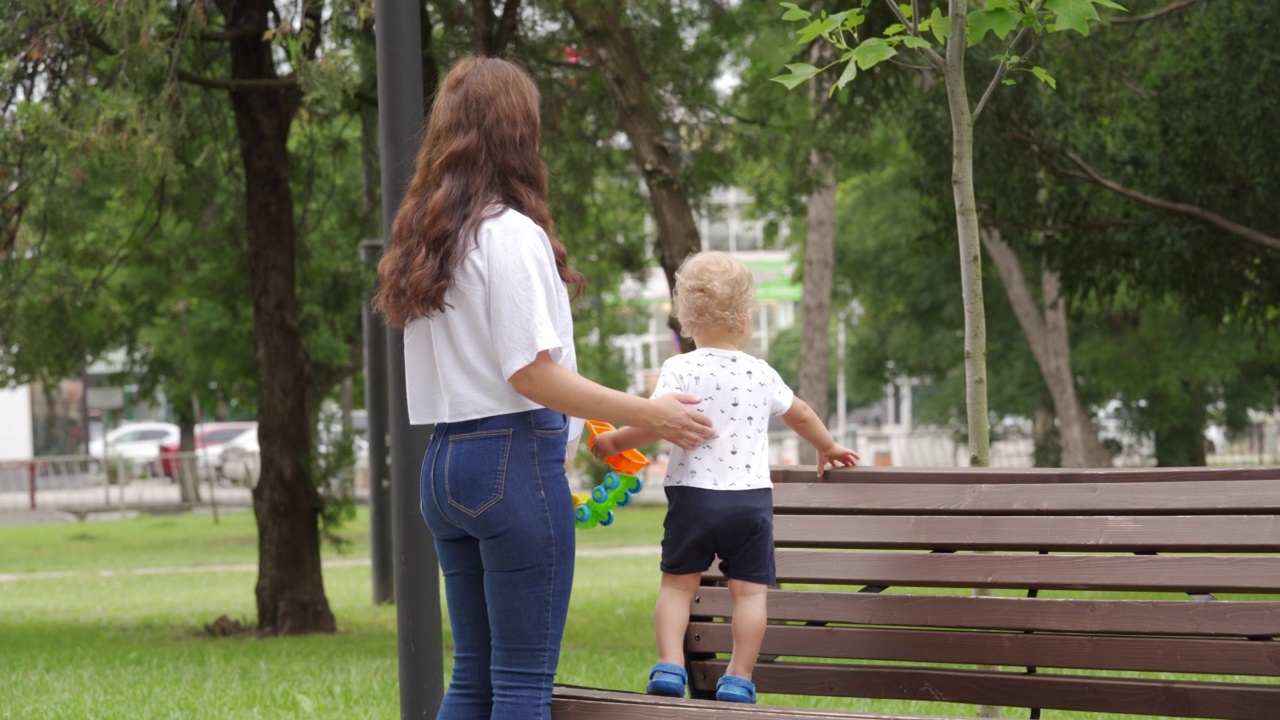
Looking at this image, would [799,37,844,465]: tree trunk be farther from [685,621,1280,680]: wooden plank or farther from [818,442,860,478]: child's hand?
[685,621,1280,680]: wooden plank

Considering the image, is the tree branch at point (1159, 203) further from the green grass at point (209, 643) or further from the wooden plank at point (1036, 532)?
the wooden plank at point (1036, 532)

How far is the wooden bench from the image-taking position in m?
3.70

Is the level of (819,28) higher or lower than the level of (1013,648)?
higher

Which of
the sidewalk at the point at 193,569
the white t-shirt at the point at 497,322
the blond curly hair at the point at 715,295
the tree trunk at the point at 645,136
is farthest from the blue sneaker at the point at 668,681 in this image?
the sidewalk at the point at 193,569

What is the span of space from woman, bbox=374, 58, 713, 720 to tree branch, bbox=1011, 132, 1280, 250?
27.2 feet

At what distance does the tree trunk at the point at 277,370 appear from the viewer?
1077cm

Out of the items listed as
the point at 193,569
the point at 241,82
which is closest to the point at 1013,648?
the point at 241,82

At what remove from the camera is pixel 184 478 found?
1259 inches

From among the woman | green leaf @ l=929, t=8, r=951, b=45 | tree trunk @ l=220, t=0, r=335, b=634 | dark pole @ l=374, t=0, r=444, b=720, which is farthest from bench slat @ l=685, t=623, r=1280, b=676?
tree trunk @ l=220, t=0, r=335, b=634

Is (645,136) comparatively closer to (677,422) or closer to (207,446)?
(677,422)

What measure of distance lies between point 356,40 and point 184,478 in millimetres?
23888

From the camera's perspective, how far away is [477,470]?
3.18 metres

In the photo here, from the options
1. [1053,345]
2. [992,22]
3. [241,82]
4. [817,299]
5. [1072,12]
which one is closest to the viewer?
[1072,12]

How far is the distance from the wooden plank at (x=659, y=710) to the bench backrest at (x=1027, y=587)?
589 millimetres
